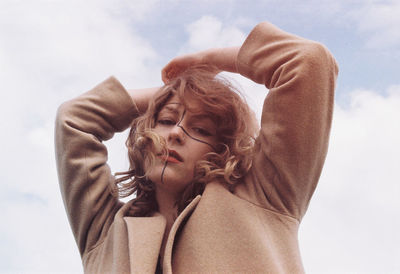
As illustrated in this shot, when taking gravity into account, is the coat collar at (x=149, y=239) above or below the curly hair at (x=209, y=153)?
below

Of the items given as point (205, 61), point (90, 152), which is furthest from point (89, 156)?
point (205, 61)

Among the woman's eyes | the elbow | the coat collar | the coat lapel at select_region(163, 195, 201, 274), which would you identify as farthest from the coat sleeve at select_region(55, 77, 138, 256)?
the elbow

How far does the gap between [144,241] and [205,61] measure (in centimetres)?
85

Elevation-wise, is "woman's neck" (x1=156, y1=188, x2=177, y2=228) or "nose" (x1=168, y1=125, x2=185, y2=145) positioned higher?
A: "nose" (x1=168, y1=125, x2=185, y2=145)

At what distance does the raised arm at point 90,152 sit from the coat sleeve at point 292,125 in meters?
0.61

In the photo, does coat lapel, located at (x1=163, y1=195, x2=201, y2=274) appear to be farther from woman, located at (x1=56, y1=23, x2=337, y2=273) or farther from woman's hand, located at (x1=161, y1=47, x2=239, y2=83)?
woman's hand, located at (x1=161, y1=47, x2=239, y2=83)

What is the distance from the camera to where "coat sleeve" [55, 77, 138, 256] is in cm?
199

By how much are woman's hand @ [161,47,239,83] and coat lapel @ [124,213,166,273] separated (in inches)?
27.3

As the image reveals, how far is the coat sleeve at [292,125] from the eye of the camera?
1.68 meters

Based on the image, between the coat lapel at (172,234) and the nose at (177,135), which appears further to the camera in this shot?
the nose at (177,135)

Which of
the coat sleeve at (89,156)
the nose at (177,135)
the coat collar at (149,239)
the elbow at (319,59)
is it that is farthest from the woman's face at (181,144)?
the elbow at (319,59)

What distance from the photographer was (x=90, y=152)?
206 centimetres

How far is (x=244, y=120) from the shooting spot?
1.97 m

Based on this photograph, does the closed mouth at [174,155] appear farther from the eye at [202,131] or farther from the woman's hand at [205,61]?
the woman's hand at [205,61]
